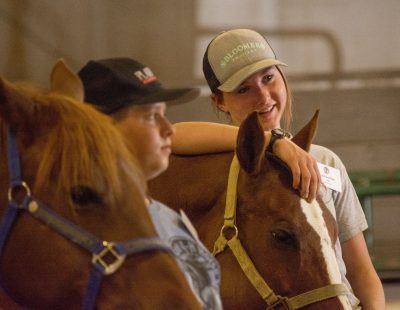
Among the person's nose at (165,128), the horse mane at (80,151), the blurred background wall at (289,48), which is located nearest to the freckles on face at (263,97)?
the person's nose at (165,128)

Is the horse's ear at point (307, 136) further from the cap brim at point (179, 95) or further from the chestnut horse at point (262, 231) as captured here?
the cap brim at point (179, 95)

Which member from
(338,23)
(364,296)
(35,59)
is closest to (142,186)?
(364,296)

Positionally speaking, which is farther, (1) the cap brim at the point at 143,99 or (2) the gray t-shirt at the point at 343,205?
(2) the gray t-shirt at the point at 343,205

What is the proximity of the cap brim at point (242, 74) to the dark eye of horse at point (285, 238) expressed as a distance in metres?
0.36

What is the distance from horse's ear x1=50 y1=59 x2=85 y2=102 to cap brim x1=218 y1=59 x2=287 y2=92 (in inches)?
21.6

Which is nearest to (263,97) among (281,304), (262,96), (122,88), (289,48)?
(262,96)

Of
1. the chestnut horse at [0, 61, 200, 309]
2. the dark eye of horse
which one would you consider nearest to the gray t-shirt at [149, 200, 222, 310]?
the chestnut horse at [0, 61, 200, 309]

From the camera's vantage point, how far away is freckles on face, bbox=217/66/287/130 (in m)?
1.74

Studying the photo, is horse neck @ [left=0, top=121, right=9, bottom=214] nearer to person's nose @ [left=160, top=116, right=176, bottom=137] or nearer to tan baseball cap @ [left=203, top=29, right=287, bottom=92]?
person's nose @ [left=160, top=116, right=176, bottom=137]

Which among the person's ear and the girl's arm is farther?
the person's ear

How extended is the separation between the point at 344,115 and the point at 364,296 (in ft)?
7.82

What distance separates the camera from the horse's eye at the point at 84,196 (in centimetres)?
104

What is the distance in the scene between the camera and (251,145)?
1562 mm

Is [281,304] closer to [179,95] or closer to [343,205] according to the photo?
[343,205]
